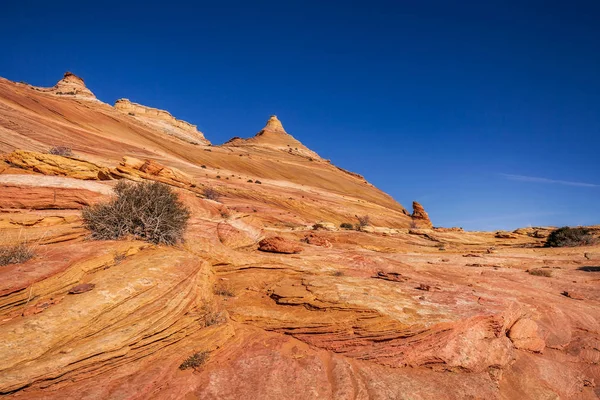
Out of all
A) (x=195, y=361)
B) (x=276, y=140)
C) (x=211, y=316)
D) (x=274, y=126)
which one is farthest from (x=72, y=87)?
(x=195, y=361)

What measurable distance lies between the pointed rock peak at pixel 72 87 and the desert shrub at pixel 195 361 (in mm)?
95693

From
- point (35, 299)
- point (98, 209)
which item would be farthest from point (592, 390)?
point (98, 209)

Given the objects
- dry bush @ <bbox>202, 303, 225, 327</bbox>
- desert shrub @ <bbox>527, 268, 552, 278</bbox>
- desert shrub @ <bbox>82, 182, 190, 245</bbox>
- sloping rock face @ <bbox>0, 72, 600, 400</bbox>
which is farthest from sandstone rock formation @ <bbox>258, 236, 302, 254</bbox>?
desert shrub @ <bbox>527, 268, 552, 278</bbox>

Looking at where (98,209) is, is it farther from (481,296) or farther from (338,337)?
(481,296)

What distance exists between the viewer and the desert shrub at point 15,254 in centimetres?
611

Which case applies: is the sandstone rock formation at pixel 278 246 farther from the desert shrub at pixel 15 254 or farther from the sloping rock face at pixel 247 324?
the desert shrub at pixel 15 254

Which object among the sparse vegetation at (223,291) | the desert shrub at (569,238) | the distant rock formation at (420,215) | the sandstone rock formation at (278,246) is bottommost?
the sparse vegetation at (223,291)

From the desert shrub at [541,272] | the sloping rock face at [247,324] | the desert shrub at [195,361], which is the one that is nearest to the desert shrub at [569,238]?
the desert shrub at [541,272]

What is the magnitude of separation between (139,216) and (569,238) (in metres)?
31.3

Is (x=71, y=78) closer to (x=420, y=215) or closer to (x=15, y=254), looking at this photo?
(x=420, y=215)

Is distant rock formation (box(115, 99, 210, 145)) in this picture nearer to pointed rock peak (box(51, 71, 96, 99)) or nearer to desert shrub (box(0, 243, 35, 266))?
pointed rock peak (box(51, 71, 96, 99))

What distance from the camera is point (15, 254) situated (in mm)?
6250

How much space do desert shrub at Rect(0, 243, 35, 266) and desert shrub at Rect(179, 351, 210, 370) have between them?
3.98 meters

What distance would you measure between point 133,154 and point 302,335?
3902cm
